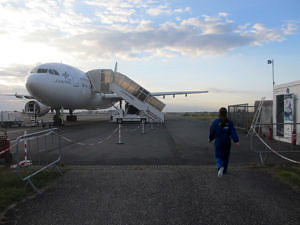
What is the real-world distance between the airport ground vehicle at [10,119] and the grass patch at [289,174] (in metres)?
24.2

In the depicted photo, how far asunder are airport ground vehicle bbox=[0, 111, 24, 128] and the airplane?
1.65 meters

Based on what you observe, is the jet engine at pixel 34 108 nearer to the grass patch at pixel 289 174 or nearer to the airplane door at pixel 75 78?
the airplane door at pixel 75 78

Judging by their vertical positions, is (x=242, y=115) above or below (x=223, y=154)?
above

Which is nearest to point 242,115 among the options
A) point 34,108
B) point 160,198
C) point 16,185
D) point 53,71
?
point 53,71

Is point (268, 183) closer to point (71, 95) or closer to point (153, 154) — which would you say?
point (153, 154)

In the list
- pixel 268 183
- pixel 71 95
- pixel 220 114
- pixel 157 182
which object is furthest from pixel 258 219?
pixel 71 95

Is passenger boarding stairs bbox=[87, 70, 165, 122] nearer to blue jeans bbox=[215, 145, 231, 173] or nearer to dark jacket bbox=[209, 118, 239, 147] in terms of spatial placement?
dark jacket bbox=[209, 118, 239, 147]

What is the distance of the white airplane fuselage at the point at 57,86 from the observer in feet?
55.4

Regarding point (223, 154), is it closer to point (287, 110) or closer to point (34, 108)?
point (287, 110)

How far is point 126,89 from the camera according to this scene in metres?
24.8

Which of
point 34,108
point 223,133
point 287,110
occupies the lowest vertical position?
point 223,133

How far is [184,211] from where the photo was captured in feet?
12.3

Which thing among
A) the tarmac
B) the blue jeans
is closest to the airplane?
the tarmac

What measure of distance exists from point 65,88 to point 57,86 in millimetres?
1059
